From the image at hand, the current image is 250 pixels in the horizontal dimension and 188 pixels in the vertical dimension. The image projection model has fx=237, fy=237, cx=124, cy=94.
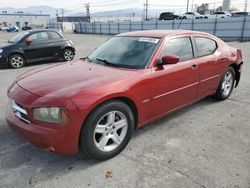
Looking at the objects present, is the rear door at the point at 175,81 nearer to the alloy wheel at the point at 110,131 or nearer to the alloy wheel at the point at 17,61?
the alloy wheel at the point at 110,131

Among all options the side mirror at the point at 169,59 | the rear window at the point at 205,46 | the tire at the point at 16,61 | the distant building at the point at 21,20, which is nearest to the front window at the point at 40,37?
the tire at the point at 16,61

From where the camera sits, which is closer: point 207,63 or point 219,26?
point 207,63

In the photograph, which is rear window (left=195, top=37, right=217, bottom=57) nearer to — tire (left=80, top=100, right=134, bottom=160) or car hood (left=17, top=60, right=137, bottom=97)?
car hood (left=17, top=60, right=137, bottom=97)

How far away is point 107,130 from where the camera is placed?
3096 mm

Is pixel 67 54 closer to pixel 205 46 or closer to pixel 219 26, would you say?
pixel 205 46

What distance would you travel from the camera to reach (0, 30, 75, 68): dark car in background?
938cm

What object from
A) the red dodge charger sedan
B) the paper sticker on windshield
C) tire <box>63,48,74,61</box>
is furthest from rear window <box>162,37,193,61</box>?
tire <box>63,48,74,61</box>

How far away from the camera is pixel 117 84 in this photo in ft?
9.86

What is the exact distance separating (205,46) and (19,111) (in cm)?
→ 350

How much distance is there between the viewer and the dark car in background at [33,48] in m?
9.38

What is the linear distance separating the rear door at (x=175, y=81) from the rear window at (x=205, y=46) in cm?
26

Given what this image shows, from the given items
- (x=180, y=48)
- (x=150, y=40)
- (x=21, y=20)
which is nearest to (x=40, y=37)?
(x=150, y=40)

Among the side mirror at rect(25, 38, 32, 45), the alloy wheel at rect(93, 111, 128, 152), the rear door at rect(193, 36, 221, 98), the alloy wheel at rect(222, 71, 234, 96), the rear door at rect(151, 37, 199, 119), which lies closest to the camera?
the alloy wheel at rect(93, 111, 128, 152)

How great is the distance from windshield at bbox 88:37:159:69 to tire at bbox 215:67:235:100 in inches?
85.7
